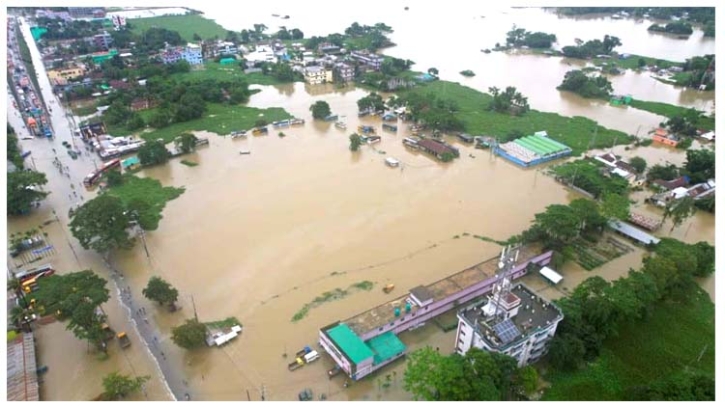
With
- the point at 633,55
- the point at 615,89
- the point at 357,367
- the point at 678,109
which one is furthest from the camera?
the point at 633,55

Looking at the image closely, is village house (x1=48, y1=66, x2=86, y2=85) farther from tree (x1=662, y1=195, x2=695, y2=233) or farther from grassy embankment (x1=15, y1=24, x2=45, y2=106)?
tree (x1=662, y1=195, x2=695, y2=233)

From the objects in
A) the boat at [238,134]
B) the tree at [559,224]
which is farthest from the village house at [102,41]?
the tree at [559,224]

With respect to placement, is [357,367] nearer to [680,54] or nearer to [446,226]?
[446,226]

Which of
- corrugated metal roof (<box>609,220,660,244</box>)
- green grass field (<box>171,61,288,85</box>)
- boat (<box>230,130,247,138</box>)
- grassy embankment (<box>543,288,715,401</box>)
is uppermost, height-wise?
green grass field (<box>171,61,288,85</box>)

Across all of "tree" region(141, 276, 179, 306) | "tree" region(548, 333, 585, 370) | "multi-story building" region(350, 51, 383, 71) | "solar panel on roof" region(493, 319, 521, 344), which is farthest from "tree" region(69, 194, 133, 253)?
"multi-story building" region(350, 51, 383, 71)

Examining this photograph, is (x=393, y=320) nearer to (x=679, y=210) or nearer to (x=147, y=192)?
(x=679, y=210)

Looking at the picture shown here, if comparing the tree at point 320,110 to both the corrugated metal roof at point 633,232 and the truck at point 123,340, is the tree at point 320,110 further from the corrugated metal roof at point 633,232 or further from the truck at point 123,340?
the truck at point 123,340
